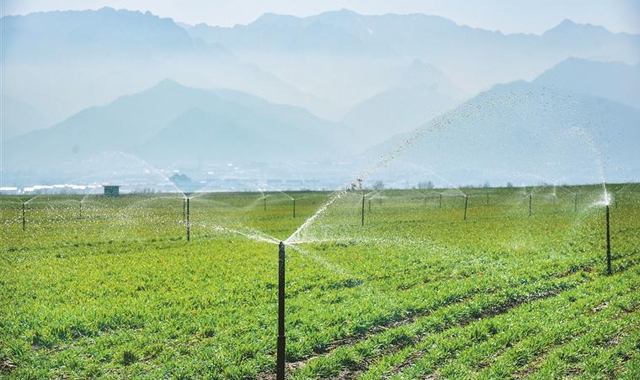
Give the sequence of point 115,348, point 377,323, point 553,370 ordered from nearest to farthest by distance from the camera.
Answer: point 553,370
point 115,348
point 377,323

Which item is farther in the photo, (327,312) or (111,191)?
→ (111,191)

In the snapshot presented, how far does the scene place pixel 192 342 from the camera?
995 centimetres

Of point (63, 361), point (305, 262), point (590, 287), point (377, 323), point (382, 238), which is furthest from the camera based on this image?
point (382, 238)

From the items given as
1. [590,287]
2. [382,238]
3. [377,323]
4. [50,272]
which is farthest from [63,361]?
[382,238]

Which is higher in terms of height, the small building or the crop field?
the small building

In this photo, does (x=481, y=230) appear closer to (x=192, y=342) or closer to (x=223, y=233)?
(x=223, y=233)

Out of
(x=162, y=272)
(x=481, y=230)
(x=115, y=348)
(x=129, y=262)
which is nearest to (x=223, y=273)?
(x=162, y=272)

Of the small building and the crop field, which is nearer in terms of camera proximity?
the crop field

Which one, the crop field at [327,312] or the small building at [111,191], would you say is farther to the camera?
the small building at [111,191]

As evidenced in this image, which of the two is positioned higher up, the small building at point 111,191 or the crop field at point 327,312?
the small building at point 111,191

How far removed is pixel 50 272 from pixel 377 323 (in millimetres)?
11276

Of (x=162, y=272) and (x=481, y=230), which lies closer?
(x=162, y=272)

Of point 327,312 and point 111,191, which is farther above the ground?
point 111,191

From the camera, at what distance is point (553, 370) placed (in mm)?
8414
